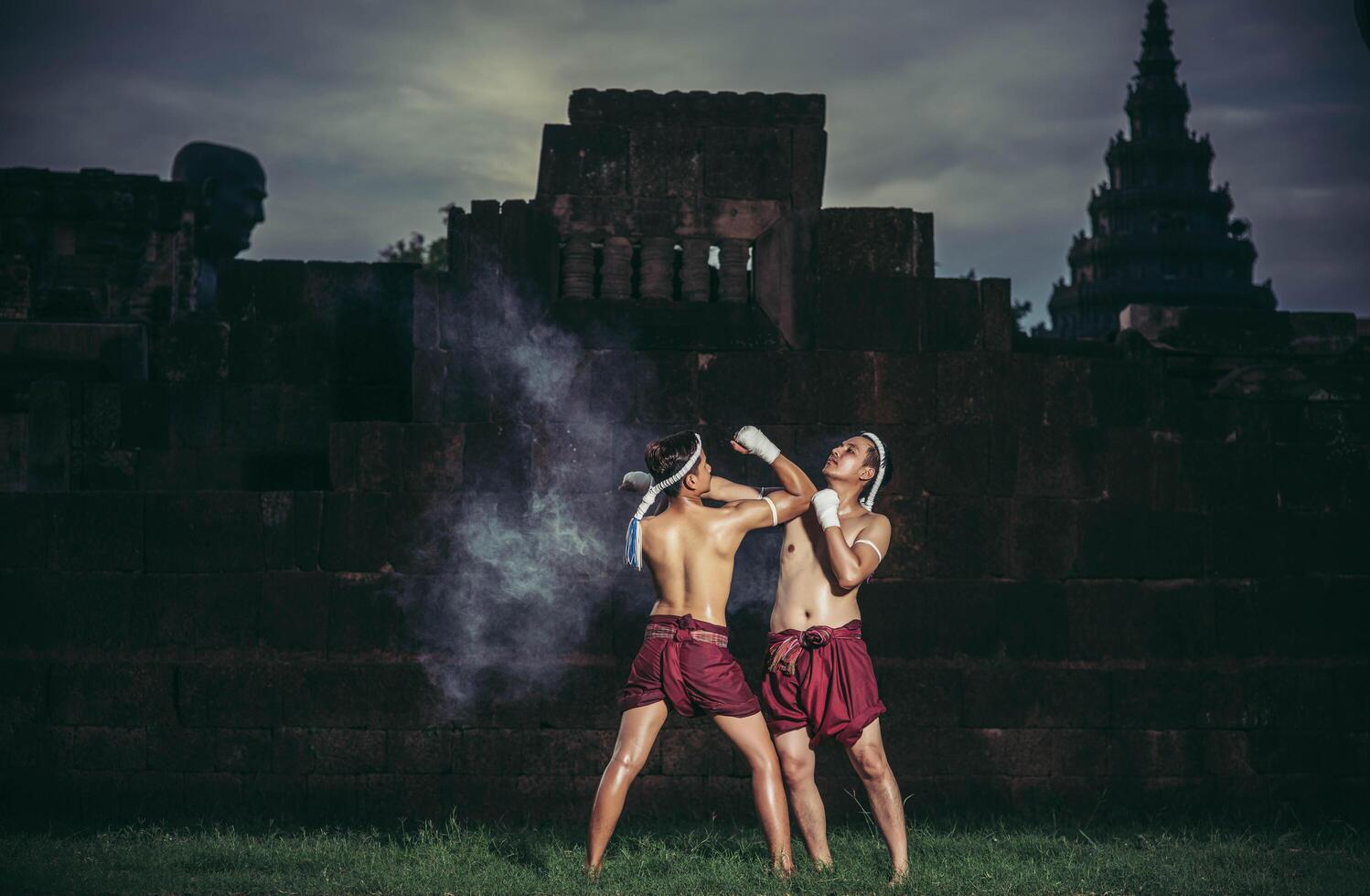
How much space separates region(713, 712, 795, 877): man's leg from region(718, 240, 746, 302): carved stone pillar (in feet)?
12.6

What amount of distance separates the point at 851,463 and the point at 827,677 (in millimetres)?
1182

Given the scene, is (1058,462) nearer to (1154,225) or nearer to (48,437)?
(48,437)

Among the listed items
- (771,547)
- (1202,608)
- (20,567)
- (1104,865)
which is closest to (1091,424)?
(1202,608)

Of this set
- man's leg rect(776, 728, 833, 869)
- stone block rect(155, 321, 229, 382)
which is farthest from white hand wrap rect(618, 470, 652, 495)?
stone block rect(155, 321, 229, 382)

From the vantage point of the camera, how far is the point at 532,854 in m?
7.59

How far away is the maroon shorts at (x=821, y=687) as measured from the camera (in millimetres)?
6777

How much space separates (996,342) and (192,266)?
1970cm

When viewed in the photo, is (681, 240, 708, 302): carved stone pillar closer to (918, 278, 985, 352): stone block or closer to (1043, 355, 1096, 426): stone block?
(918, 278, 985, 352): stone block

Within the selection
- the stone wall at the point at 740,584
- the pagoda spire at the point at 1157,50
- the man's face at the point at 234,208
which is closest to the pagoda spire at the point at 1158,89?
the pagoda spire at the point at 1157,50

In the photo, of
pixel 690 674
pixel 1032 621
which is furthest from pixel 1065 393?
pixel 690 674

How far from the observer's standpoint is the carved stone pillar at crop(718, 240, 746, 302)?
9.64 meters

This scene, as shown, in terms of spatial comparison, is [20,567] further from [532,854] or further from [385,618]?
[532,854]

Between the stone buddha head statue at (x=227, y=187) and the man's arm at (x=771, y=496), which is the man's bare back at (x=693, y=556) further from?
the stone buddha head statue at (x=227, y=187)

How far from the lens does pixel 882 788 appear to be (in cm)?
681
